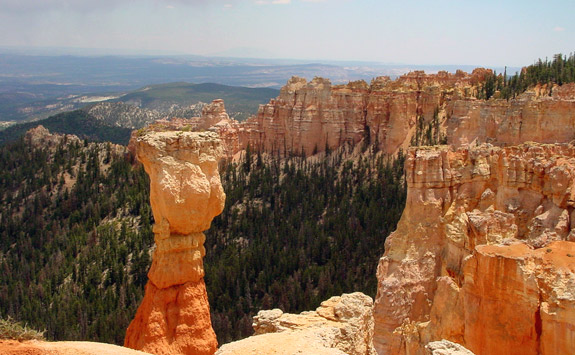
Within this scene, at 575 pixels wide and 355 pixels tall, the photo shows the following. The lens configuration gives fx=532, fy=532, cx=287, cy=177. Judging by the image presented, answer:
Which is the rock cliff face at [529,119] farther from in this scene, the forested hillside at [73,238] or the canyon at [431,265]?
the forested hillside at [73,238]

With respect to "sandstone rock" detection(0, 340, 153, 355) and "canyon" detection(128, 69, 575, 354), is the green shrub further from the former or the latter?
"canyon" detection(128, 69, 575, 354)

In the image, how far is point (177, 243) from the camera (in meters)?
14.3

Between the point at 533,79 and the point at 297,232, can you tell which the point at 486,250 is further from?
the point at 533,79

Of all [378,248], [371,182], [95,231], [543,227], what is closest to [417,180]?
[543,227]

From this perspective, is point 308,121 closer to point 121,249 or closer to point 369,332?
point 121,249

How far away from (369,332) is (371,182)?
43143mm

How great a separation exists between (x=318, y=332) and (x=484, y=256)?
18.2 feet

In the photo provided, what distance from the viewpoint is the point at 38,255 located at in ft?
173

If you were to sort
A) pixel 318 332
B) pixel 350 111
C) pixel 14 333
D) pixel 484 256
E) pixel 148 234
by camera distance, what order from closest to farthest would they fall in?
1. pixel 14 333
2. pixel 318 332
3. pixel 484 256
4. pixel 148 234
5. pixel 350 111

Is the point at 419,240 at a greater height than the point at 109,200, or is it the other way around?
the point at 419,240

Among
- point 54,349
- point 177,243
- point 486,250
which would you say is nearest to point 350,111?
point 486,250

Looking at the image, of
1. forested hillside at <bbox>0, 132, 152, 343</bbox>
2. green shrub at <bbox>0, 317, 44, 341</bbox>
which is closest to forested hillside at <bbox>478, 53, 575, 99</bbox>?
forested hillside at <bbox>0, 132, 152, 343</bbox>

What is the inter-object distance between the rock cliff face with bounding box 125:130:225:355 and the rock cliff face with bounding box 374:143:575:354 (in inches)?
277

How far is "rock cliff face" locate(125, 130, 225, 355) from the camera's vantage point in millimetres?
13906
